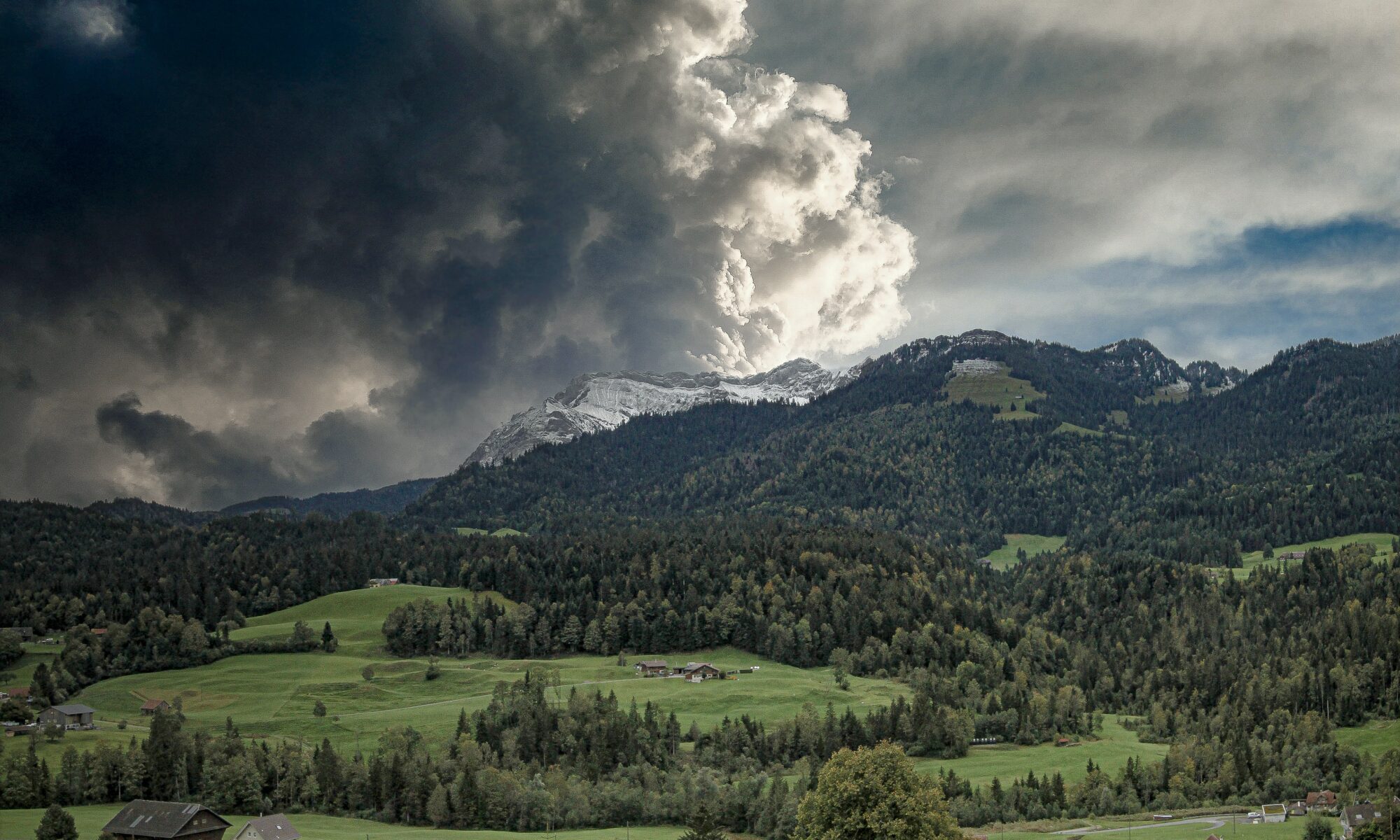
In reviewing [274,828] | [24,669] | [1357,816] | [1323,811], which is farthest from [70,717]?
[1323,811]

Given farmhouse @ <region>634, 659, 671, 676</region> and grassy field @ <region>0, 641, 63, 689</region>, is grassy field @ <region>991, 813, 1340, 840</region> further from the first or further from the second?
grassy field @ <region>0, 641, 63, 689</region>

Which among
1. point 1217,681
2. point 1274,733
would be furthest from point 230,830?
point 1217,681

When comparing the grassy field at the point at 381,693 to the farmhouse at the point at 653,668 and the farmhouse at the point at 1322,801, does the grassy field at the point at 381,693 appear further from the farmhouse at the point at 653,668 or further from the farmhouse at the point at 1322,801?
the farmhouse at the point at 1322,801

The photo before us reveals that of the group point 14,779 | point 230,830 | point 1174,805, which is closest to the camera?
point 230,830

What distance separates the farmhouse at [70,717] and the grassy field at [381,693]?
17.2 ft

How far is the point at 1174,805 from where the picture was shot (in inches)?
5044

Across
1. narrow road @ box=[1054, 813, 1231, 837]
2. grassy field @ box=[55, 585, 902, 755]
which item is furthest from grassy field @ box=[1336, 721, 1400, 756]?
grassy field @ box=[55, 585, 902, 755]

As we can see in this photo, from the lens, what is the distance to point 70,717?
15488 cm

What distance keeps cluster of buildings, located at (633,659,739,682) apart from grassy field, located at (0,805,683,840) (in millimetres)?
68663

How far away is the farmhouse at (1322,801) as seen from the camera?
12275 centimetres

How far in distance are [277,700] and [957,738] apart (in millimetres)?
105521

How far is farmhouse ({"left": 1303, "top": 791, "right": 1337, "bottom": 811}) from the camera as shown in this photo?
123 metres

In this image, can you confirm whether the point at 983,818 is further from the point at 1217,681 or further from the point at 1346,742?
the point at 1217,681

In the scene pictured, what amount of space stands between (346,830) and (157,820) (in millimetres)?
19593
